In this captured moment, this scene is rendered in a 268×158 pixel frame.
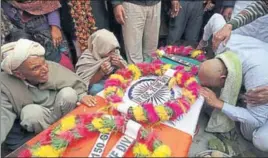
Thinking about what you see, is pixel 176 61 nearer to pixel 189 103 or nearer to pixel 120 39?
pixel 189 103

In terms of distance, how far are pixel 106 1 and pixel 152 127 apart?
1.57 meters

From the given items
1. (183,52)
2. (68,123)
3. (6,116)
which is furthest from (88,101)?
(183,52)

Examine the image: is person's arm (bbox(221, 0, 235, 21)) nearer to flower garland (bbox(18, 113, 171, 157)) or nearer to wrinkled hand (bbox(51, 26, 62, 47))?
wrinkled hand (bbox(51, 26, 62, 47))

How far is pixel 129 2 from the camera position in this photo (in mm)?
2859

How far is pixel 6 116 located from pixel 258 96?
4.64ft

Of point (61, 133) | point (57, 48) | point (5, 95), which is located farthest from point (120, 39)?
point (61, 133)

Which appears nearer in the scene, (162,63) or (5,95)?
(5,95)

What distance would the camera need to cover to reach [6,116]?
195 centimetres

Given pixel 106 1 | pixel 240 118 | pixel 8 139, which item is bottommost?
pixel 8 139

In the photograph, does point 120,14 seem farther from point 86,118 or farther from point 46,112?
point 86,118

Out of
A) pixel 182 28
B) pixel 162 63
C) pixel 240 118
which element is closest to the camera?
pixel 240 118

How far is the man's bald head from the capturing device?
6.63 ft

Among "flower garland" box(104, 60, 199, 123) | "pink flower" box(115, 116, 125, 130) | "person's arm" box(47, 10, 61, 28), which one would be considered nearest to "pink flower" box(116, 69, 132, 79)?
"flower garland" box(104, 60, 199, 123)

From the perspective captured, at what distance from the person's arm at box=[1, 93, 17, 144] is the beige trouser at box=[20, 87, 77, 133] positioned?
6 centimetres
